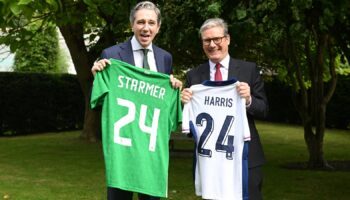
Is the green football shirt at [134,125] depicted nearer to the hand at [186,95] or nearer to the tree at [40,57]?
the hand at [186,95]

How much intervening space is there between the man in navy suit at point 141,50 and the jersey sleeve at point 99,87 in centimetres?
5

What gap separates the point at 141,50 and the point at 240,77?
2.60 feet

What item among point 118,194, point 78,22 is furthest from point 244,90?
point 78,22

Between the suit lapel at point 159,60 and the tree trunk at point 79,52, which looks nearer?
the suit lapel at point 159,60

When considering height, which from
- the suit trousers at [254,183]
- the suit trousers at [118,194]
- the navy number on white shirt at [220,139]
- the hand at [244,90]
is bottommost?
the suit trousers at [118,194]

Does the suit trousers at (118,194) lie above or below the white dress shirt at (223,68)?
below

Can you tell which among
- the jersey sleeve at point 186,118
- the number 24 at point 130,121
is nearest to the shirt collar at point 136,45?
the number 24 at point 130,121

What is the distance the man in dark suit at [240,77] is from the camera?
13.3 ft

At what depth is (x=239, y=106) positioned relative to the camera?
4.19 m

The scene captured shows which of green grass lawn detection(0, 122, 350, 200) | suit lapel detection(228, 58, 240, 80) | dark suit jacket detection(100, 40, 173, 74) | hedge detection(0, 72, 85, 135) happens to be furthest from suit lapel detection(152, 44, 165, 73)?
hedge detection(0, 72, 85, 135)

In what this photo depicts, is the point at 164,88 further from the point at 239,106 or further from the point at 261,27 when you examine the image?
the point at 261,27

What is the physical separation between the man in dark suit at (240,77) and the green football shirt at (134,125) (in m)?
0.26

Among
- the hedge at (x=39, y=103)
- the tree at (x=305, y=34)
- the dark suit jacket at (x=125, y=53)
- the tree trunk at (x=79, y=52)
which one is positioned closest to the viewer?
the dark suit jacket at (x=125, y=53)

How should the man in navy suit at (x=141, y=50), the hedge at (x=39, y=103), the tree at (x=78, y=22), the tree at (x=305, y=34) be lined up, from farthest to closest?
the hedge at (x=39, y=103) → the tree at (x=305, y=34) → the tree at (x=78, y=22) → the man in navy suit at (x=141, y=50)
